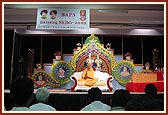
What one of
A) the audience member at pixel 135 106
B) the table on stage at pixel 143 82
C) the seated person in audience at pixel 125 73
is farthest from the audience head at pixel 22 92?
the seated person in audience at pixel 125 73

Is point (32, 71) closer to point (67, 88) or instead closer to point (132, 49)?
point (67, 88)

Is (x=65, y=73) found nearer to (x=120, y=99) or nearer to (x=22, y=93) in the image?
(x=120, y=99)

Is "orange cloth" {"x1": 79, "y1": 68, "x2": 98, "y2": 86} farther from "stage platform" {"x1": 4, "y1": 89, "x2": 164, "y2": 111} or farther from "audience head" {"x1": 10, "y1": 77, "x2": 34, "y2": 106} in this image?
"audience head" {"x1": 10, "y1": 77, "x2": 34, "y2": 106}

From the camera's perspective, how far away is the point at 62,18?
507cm

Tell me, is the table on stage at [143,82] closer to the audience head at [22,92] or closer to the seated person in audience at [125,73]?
the seated person in audience at [125,73]

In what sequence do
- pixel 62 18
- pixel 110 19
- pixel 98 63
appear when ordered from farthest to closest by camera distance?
pixel 110 19
pixel 98 63
pixel 62 18

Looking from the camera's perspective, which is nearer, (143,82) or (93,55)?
(143,82)

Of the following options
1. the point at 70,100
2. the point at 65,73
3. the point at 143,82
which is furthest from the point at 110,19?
the point at 70,100

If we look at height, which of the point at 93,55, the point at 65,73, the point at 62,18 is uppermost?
the point at 62,18

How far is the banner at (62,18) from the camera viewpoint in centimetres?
504

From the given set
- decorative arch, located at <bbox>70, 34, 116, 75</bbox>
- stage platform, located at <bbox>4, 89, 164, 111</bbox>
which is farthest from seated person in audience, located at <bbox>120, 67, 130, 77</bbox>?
stage platform, located at <bbox>4, 89, 164, 111</bbox>

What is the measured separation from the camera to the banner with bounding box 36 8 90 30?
5.04 metres

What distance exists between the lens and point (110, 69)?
787 centimetres

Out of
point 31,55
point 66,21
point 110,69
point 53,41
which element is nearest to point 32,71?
point 31,55
